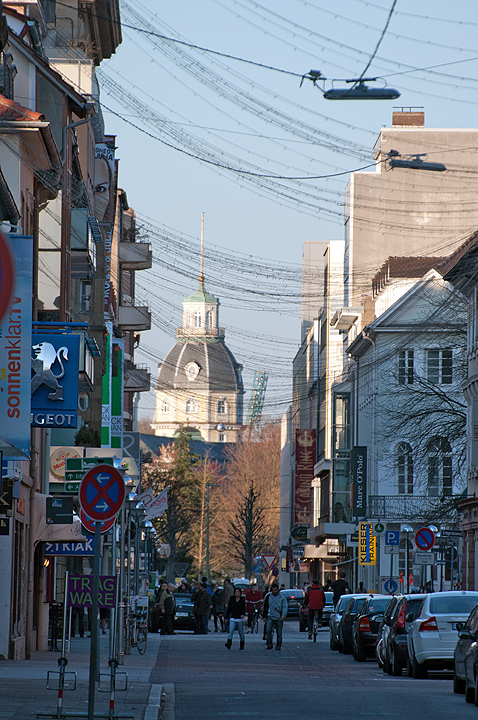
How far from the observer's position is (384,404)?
6012cm

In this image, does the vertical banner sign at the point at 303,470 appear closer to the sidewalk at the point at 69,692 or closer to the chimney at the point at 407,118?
the chimney at the point at 407,118

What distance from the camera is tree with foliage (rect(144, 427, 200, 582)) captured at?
332 ft

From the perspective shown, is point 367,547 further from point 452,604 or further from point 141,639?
point 452,604

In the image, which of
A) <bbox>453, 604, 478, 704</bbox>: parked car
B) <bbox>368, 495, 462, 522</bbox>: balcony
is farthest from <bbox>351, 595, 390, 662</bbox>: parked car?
<bbox>368, 495, 462, 522</bbox>: balcony

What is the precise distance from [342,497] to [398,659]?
155 ft

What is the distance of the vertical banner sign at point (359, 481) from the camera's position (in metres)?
61.4

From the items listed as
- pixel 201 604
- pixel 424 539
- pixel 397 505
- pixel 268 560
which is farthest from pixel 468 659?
pixel 397 505

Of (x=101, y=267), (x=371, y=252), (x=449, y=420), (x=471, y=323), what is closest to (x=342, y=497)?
(x=371, y=252)

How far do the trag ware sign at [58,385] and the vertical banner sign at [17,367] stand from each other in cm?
266

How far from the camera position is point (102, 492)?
13375 mm

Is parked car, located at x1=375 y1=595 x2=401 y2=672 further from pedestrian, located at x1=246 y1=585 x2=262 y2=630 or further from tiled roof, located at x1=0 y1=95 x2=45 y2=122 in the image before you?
pedestrian, located at x1=246 y1=585 x2=262 y2=630

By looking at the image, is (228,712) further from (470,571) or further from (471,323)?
(471,323)

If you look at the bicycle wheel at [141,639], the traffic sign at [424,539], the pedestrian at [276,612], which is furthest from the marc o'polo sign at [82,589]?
the traffic sign at [424,539]

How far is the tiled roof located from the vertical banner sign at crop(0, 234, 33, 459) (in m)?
6.52
